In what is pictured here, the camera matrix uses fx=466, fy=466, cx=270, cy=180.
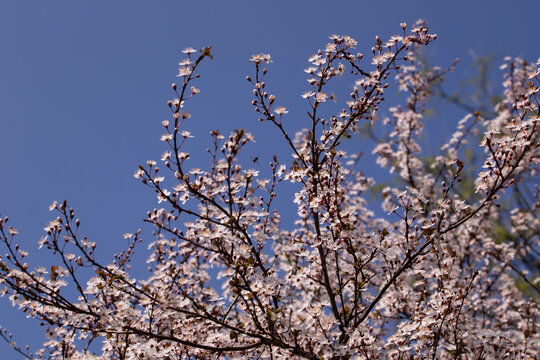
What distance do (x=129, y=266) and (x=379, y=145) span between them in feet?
21.6

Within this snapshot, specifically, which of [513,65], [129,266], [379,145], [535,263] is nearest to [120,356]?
[129,266]

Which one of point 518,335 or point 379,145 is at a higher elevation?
point 379,145

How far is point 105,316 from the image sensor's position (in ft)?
12.5

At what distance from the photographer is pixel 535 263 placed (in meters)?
10.3

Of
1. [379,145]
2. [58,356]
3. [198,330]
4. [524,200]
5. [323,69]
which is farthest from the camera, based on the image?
[379,145]

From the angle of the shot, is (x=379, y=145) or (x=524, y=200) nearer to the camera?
(x=524, y=200)

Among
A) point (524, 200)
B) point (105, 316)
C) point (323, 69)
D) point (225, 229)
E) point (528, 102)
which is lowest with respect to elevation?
point (105, 316)

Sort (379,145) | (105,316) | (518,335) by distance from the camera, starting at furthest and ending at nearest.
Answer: (379,145) → (518,335) → (105,316)

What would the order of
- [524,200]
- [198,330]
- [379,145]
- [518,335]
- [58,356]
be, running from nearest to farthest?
1. [198,330]
2. [58,356]
3. [518,335]
4. [524,200]
5. [379,145]

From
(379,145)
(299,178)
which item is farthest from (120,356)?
(379,145)

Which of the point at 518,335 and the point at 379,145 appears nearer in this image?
the point at 518,335

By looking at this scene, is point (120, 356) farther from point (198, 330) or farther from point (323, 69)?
point (323, 69)

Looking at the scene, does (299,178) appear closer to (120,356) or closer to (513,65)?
(120,356)

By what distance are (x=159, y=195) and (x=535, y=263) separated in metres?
9.55
